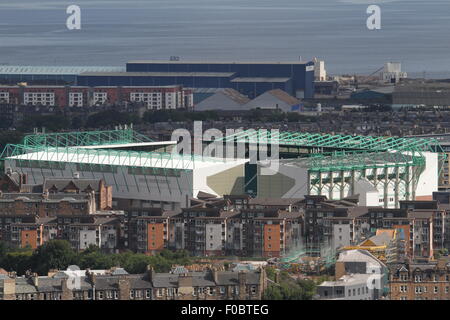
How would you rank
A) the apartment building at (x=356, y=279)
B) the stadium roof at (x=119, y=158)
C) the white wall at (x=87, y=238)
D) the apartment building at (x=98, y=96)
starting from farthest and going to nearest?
the apartment building at (x=98, y=96) → the stadium roof at (x=119, y=158) → the white wall at (x=87, y=238) → the apartment building at (x=356, y=279)

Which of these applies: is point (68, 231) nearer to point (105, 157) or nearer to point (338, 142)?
point (105, 157)

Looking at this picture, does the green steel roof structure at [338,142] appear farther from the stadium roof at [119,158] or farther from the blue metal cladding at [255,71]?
the blue metal cladding at [255,71]

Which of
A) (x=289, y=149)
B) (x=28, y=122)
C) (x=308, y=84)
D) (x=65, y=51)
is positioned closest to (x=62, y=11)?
(x=65, y=51)

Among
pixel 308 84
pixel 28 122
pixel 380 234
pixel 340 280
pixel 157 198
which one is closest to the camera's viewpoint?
pixel 340 280

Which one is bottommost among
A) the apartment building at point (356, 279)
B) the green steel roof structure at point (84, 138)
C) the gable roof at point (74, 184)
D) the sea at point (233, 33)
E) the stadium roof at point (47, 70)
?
the apartment building at point (356, 279)

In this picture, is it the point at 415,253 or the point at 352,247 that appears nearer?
the point at 352,247

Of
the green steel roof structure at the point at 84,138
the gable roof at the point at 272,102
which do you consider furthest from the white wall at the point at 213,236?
the gable roof at the point at 272,102
